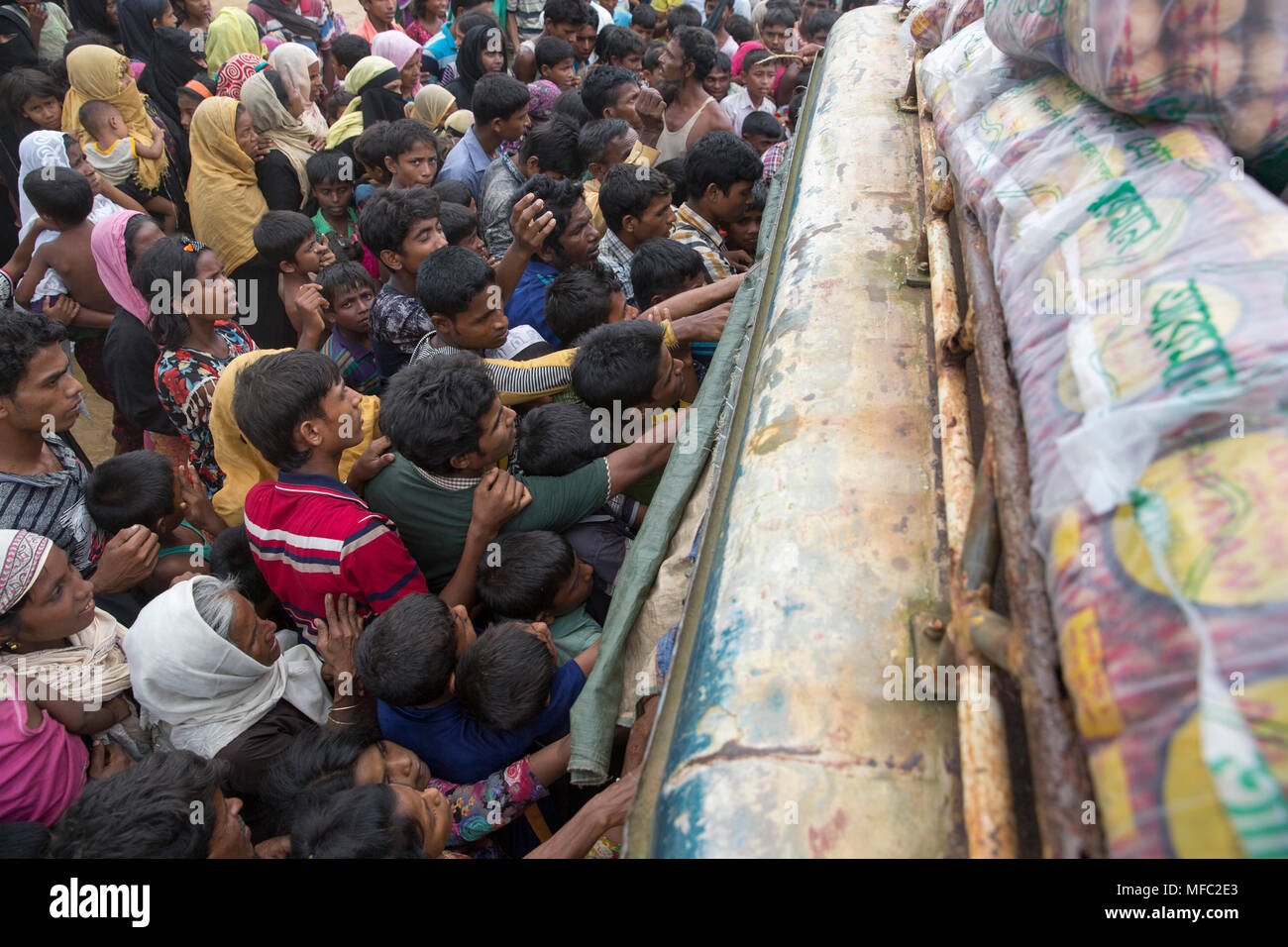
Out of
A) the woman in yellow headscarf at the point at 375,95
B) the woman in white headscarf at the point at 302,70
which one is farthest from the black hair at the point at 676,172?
the woman in white headscarf at the point at 302,70

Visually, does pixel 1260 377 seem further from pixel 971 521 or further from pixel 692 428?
pixel 692 428

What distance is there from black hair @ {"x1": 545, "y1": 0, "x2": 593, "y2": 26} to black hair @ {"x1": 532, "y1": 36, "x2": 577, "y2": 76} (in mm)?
437

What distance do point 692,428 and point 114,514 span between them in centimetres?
210

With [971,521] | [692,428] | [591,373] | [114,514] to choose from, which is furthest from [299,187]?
[971,521]

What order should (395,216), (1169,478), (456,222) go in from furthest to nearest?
(456,222) → (395,216) → (1169,478)

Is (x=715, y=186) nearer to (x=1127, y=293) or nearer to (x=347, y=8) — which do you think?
(x=1127, y=293)

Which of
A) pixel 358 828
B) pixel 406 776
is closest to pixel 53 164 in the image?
pixel 406 776

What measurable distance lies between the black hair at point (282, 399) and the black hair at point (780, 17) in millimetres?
6327

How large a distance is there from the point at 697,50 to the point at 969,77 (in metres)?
3.44

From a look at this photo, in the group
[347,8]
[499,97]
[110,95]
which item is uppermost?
[347,8]

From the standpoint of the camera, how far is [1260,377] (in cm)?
86

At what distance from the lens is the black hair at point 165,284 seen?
3.23 meters

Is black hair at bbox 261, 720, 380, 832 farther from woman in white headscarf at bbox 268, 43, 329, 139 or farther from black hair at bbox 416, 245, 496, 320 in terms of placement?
woman in white headscarf at bbox 268, 43, 329, 139

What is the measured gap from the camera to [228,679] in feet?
7.40
